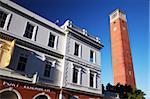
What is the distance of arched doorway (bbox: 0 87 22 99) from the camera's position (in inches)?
552

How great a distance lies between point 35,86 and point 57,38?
22.0ft

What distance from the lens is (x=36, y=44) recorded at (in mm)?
17219

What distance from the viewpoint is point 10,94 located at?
14.6 metres

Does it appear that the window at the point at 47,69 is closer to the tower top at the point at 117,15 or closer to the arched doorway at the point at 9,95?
the arched doorway at the point at 9,95

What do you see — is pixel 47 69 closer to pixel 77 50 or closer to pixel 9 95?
pixel 9 95

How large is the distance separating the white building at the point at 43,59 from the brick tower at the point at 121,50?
73.8 ft

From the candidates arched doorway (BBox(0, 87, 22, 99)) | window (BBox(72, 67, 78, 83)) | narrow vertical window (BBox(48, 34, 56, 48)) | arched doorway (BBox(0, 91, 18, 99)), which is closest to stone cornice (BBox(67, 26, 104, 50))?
narrow vertical window (BBox(48, 34, 56, 48))

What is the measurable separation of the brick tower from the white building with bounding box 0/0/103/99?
2250 centimetres

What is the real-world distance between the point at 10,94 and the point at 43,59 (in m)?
4.77

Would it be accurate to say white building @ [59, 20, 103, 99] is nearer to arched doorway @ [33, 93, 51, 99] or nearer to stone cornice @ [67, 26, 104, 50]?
stone cornice @ [67, 26, 104, 50]

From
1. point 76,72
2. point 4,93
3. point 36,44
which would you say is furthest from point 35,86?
point 76,72

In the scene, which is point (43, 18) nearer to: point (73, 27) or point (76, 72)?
point (73, 27)

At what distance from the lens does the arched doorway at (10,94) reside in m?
14.0

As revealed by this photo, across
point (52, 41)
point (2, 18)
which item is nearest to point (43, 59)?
point (52, 41)
